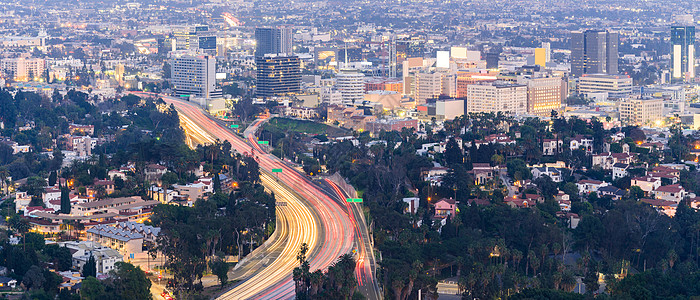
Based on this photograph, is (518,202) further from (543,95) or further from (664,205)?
(543,95)

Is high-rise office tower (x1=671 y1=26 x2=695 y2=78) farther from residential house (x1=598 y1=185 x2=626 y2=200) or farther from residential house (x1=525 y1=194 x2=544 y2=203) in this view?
residential house (x1=525 y1=194 x2=544 y2=203)

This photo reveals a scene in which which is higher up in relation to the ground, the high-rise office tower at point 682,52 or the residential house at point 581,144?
the high-rise office tower at point 682,52

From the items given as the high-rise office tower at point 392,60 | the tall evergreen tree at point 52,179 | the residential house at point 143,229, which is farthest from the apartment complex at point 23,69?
the residential house at point 143,229

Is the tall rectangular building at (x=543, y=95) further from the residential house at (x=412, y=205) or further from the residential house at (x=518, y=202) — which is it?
the residential house at (x=412, y=205)

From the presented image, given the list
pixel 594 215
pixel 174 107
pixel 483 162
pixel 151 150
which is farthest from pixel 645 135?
pixel 174 107

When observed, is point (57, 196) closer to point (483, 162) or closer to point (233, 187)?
point (233, 187)

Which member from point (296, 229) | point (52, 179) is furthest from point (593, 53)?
point (296, 229)

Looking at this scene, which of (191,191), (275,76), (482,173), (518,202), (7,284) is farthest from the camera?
(275,76)

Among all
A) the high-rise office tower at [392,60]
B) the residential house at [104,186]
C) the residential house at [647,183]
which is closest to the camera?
the residential house at [104,186]
